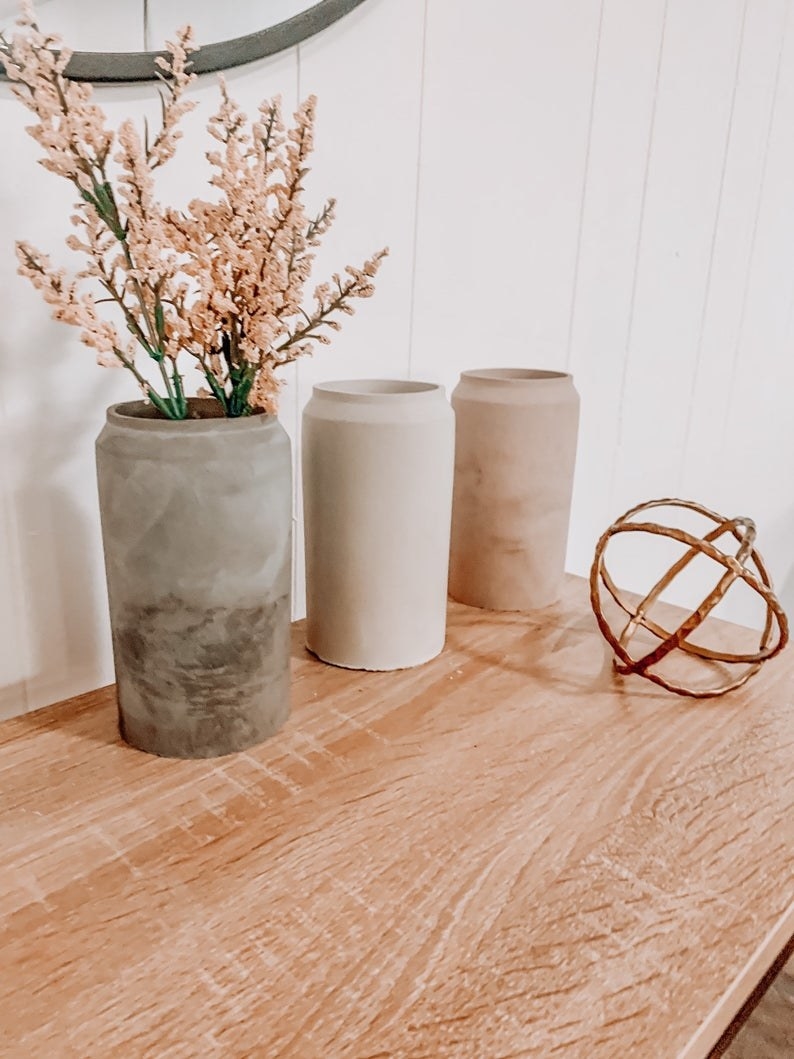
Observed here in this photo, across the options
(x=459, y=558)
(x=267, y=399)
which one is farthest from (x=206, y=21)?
(x=459, y=558)

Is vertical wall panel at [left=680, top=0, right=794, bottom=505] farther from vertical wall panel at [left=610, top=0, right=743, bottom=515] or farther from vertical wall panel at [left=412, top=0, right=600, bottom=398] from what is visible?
vertical wall panel at [left=412, top=0, right=600, bottom=398]

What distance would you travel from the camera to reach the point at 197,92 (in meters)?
0.73

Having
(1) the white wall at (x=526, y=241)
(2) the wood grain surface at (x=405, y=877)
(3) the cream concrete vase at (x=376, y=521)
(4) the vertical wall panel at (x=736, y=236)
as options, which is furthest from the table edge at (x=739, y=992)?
(4) the vertical wall panel at (x=736, y=236)

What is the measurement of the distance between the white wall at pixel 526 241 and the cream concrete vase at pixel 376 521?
0.16 metres

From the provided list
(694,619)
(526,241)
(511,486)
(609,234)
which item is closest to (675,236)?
(609,234)

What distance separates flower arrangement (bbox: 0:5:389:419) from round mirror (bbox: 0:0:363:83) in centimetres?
4

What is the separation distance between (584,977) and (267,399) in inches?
16.5

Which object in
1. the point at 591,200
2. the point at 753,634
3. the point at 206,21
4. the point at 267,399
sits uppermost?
the point at 206,21

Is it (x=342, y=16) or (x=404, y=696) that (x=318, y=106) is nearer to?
(x=342, y=16)

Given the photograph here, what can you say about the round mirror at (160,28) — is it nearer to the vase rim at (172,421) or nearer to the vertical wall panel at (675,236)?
the vase rim at (172,421)

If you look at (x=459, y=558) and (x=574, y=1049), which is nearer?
(x=574, y=1049)

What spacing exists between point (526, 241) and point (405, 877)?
81 cm

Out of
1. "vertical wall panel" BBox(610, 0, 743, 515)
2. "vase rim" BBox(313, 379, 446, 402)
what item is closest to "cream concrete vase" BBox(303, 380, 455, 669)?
"vase rim" BBox(313, 379, 446, 402)

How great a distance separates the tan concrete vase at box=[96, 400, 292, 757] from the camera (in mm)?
585
